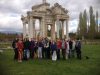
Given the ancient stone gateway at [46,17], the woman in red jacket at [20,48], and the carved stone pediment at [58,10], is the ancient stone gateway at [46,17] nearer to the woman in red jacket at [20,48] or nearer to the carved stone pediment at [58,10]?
the carved stone pediment at [58,10]

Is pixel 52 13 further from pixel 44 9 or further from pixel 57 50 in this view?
pixel 57 50

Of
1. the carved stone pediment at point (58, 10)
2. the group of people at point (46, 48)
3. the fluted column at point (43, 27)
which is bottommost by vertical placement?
the group of people at point (46, 48)

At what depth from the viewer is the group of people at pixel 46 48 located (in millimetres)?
18938

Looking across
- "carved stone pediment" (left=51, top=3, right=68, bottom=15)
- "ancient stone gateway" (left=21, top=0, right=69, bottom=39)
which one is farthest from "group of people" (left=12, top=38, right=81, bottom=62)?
"carved stone pediment" (left=51, top=3, right=68, bottom=15)

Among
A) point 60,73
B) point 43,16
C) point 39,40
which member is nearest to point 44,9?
point 43,16

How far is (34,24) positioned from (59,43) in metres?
33.3

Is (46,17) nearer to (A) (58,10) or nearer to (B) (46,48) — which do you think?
(A) (58,10)

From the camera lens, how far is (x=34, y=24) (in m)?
52.8

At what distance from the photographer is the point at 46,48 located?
65.9 feet

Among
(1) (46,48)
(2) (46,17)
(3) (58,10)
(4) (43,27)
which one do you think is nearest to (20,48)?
(1) (46,48)

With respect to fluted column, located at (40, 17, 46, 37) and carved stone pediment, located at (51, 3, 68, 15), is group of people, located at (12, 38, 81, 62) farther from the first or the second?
carved stone pediment, located at (51, 3, 68, 15)

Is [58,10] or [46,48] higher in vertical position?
[58,10]

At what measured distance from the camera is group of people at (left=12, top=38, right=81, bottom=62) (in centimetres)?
1894

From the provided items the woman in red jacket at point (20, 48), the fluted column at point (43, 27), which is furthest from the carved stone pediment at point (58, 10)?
the woman in red jacket at point (20, 48)
